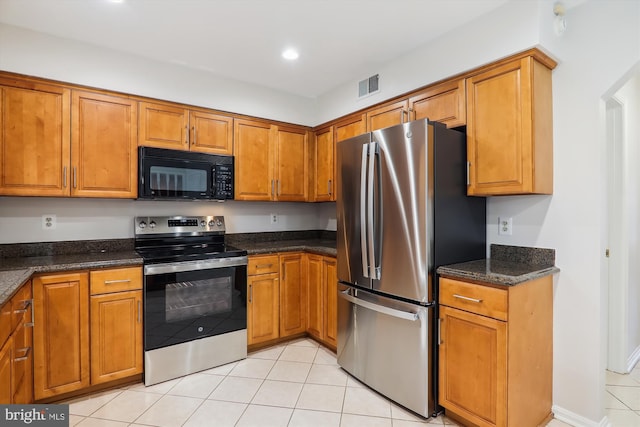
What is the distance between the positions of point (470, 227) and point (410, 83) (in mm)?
1242

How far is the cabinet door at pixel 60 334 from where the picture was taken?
2.12m

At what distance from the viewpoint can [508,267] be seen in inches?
81.4

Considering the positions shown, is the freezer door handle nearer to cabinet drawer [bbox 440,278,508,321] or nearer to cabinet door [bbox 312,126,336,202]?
cabinet drawer [bbox 440,278,508,321]

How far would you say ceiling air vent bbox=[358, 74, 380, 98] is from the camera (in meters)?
2.98

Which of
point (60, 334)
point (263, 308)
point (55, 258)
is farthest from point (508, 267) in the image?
point (55, 258)

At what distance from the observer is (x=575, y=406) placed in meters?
2.04

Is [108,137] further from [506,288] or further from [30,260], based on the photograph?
[506,288]

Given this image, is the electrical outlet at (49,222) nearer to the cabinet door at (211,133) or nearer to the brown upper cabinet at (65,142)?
the brown upper cabinet at (65,142)

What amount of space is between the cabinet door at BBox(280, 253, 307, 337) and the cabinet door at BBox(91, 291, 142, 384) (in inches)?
48.5

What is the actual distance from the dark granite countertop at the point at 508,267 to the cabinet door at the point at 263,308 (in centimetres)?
164

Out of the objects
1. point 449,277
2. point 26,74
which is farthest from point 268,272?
point 26,74

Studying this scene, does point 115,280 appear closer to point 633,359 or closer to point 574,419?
point 574,419

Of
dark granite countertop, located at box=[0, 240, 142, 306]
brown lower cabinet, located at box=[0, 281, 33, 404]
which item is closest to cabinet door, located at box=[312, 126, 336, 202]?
dark granite countertop, located at box=[0, 240, 142, 306]

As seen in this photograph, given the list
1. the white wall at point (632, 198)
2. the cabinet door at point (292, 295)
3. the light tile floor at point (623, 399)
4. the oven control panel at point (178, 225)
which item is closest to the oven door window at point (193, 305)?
the cabinet door at point (292, 295)
